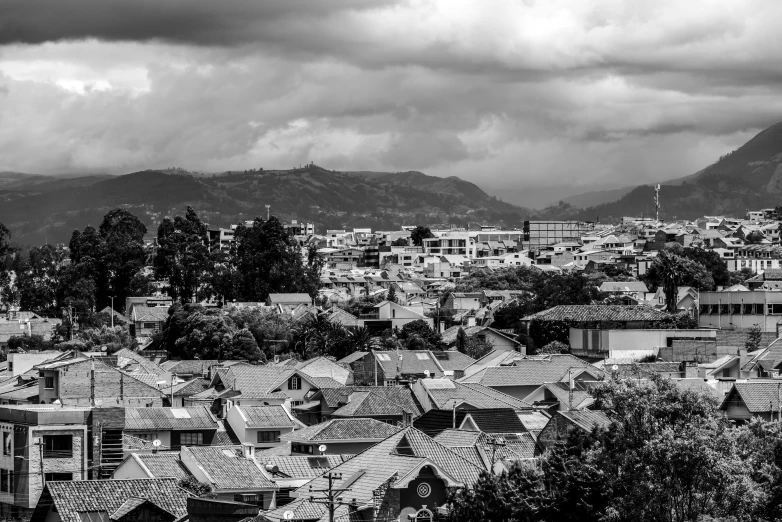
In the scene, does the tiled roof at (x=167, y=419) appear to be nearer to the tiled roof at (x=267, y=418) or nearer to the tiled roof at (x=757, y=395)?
the tiled roof at (x=267, y=418)

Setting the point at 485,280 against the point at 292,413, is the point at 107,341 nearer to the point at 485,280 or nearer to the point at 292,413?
the point at 292,413

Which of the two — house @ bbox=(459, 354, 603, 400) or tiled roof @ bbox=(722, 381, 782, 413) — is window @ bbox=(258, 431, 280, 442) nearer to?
house @ bbox=(459, 354, 603, 400)

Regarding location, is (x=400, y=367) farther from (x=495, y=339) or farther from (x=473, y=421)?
(x=473, y=421)

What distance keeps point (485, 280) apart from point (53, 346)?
7311cm

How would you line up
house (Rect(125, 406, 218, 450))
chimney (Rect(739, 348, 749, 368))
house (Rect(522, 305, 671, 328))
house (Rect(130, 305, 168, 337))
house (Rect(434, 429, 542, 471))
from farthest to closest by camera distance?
house (Rect(130, 305, 168, 337)) → house (Rect(522, 305, 671, 328)) → chimney (Rect(739, 348, 749, 368)) → house (Rect(125, 406, 218, 450)) → house (Rect(434, 429, 542, 471))

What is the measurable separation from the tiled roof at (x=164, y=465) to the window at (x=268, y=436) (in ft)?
64.0

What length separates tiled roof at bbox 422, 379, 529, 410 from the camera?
68188mm

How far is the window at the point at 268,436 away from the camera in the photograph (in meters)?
63.1

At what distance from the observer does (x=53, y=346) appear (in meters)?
119

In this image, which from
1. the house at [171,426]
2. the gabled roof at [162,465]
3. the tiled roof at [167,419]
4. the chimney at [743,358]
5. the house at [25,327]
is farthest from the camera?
the house at [25,327]

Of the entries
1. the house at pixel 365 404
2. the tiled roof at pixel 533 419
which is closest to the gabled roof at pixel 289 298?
the house at pixel 365 404

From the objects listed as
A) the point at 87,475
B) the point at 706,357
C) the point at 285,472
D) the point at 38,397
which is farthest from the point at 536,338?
the point at 87,475

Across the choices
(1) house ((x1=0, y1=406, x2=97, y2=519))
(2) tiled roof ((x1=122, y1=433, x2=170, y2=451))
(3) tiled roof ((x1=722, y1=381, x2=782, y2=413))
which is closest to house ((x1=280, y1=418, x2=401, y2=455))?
(2) tiled roof ((x1=122, y1=433, x2=170, y2=451))

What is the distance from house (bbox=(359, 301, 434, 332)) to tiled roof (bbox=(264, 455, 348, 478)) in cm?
7980
